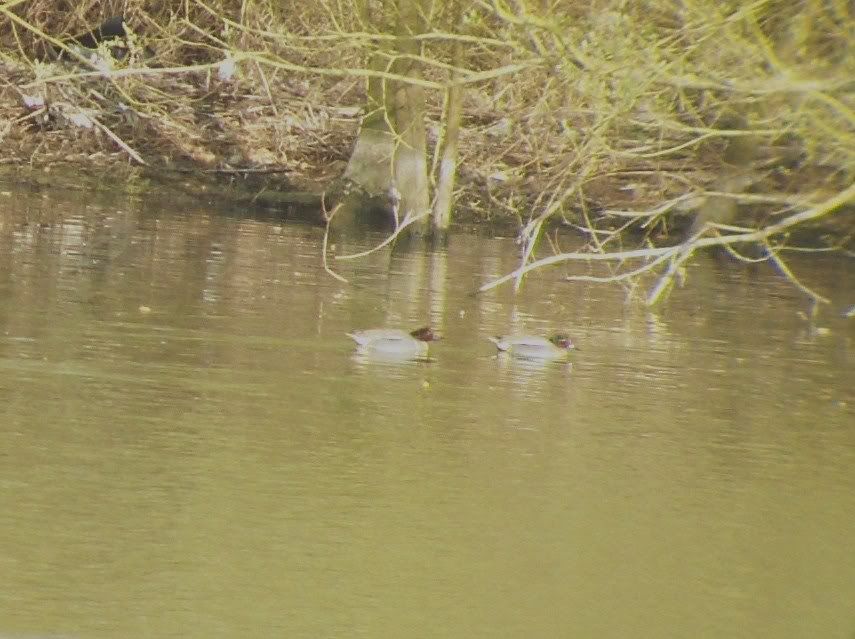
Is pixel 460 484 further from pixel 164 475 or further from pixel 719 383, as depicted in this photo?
pixel 719 383

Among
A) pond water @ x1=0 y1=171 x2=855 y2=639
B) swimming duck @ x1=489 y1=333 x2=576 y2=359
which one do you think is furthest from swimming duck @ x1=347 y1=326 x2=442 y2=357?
swimming duck @ x1=489 y1=333 x2=576 y2=359

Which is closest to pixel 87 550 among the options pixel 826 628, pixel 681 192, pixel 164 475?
pixel 164 475

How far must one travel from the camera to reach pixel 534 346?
1256 cm

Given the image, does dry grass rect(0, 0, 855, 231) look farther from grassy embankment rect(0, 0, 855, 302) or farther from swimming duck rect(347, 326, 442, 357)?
swimming duck rect(347, 326, 442, 357)

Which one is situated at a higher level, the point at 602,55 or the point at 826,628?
the point at 602,55

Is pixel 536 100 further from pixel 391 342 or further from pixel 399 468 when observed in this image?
pixel 399 468

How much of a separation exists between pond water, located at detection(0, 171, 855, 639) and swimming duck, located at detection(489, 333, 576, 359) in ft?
0.50

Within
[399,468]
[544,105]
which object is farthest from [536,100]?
[399,468]

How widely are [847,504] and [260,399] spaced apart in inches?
134

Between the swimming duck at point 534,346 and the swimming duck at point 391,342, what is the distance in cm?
69

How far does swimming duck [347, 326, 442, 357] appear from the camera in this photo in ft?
40.1

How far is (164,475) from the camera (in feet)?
27.3

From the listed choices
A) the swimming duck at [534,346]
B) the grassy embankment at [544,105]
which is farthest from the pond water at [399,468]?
the grassy embankment at [544,105]

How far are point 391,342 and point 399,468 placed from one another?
3.40 metres
